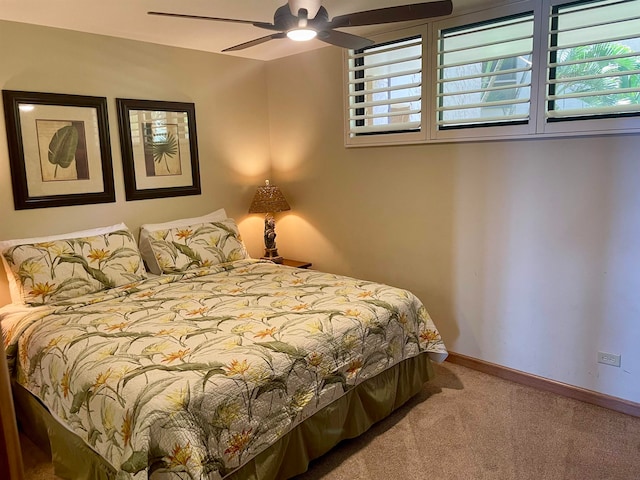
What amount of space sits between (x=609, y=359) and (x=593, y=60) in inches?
64.4

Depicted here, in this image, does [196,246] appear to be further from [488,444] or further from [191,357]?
[488,444]

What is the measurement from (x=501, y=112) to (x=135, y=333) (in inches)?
94.8

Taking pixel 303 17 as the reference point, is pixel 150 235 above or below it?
below

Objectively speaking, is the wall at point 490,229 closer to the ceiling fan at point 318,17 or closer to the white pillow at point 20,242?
the ceiling fan at point 318,17

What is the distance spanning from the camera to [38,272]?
8.68 feet

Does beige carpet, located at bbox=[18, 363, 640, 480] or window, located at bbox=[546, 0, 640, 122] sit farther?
window, located at bbox=[546, 0, 640, 122]

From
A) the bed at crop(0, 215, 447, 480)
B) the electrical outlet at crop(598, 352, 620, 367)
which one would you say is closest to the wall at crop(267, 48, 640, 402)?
the electrical outlet at crop(598, 352, 620, 367)

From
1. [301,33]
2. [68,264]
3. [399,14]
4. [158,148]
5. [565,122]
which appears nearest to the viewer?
[399,14]

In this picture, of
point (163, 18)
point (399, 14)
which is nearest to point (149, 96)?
point (163, 18)

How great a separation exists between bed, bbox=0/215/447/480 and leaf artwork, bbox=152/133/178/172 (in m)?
0.60

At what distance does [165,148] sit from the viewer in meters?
3.55

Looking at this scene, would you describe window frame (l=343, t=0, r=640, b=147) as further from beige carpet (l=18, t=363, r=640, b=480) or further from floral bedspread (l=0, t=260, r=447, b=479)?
beige carpet (l=18, t=363, r=640, b=480)

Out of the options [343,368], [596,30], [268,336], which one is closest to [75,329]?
[268,336]

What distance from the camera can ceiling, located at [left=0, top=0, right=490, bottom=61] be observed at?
2594 mm
